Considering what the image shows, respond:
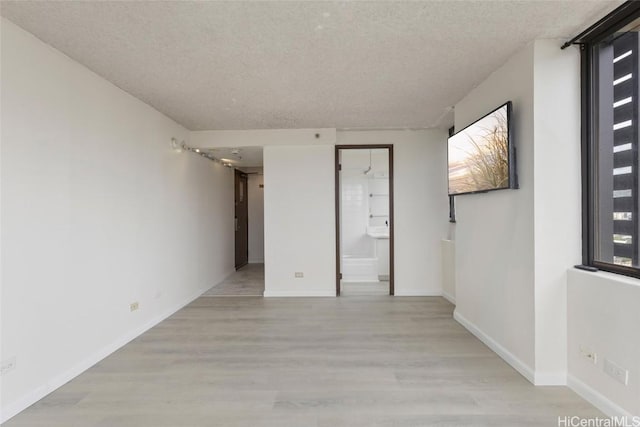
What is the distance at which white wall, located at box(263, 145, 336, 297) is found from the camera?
4.66 metres

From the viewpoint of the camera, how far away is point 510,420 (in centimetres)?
185

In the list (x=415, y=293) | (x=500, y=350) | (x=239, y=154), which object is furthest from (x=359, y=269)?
(x=500, y=350)

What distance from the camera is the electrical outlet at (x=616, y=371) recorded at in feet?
5.80

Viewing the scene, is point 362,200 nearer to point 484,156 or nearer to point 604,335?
point 484,156

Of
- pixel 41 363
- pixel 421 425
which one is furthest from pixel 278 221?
pixel 421 425

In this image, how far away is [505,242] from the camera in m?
2.57

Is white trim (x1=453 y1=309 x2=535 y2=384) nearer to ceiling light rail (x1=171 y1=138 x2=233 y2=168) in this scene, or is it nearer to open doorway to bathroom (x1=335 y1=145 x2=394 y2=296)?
open doorway to bathroom (x1=335 y1=145 x2=394 y2=296)

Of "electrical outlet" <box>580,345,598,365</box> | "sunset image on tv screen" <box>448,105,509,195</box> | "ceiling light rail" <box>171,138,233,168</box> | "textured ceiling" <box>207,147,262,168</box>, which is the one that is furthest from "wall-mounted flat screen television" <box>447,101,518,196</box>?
"ceiling light rail" <box>171,138,233,168</box>

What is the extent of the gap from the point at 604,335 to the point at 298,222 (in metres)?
3.58

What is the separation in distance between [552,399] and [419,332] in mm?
1273

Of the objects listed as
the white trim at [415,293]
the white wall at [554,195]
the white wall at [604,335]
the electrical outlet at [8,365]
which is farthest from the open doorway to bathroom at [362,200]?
the electrical outlet at [8,365]

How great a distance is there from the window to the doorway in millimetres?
6049

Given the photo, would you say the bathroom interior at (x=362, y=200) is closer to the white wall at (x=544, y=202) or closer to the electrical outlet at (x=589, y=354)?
the white wall at (x=544, y=202)

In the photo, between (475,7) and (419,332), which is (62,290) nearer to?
(419,332)
